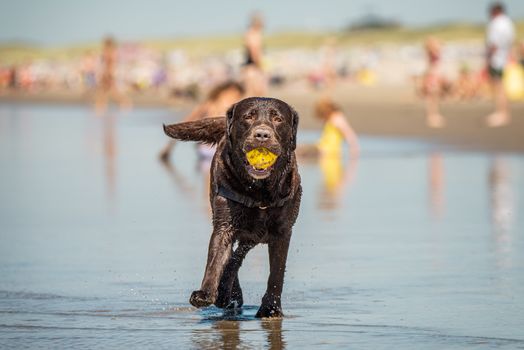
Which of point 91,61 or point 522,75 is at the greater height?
point 91,61

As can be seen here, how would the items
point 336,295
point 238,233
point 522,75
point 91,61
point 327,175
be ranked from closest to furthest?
point 238,233 < point 336,295 < point 327,175 < point 522,75 < point 91,61

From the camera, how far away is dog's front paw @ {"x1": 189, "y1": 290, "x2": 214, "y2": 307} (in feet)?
24.3

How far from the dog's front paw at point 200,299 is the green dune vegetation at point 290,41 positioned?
113346mm

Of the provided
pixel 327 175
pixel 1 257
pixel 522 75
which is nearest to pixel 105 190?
pixel 327 175

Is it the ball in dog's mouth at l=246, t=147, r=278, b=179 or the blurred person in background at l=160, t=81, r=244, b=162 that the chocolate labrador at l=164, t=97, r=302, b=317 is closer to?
the ball in dog's mouth at l=246, t=147, r=278, b=179

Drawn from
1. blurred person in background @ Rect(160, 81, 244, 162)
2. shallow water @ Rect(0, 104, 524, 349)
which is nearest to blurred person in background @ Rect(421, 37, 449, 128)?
shallow water @ Rect(0, 104, 524, 349)

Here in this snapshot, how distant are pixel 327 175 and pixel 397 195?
2609mm

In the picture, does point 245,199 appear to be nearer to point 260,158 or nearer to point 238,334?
point 260,158

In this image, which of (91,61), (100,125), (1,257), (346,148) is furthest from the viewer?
(91,61)

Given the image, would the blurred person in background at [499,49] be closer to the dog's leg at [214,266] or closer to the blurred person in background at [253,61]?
the blurred person in background at [253,61]

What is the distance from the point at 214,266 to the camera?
7652 mm

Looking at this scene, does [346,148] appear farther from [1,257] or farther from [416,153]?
[1,257]

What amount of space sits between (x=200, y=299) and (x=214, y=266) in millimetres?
303

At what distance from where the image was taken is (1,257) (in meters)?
10.3
